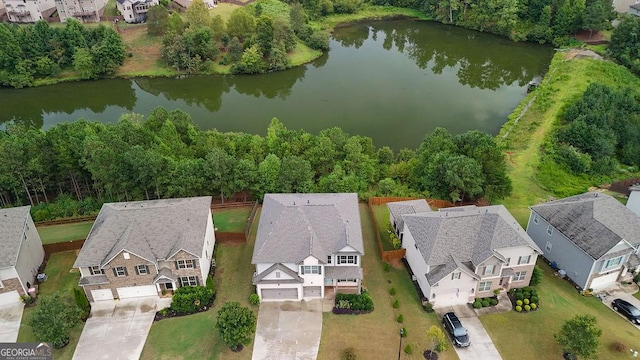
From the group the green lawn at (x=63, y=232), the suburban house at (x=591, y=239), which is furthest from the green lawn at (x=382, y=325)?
the green lawn at (x=63, y=232)

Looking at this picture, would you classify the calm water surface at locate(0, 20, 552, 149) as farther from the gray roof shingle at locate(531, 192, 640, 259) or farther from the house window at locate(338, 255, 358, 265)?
the house window at locate(338, 255, 358, 265)

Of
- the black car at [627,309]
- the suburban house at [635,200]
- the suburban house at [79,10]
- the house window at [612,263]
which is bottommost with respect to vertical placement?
the black car at [627,309]

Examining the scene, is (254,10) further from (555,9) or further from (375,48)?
(555,9)

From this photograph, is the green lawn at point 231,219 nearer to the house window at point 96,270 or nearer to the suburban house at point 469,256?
the house window at point 96,270

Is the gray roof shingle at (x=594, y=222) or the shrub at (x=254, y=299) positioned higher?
the gray roof shingle at (x=594, y=222)

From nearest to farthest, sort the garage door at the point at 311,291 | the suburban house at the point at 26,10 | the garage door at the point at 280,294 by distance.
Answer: the garage door at the point at 280,294 < the garage door at the point at 311,291 < the suburban house at the point at 26,10

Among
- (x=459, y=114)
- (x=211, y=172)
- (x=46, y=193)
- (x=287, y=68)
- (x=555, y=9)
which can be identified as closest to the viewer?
(x=211, y=172)

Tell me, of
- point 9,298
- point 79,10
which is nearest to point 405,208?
point 9,298

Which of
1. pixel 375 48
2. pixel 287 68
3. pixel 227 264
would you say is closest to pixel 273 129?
pixel 227 264
